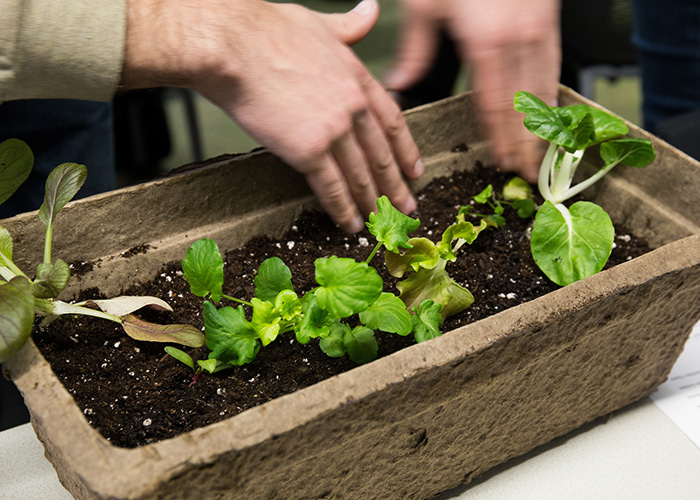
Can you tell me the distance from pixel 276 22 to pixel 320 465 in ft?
2.01

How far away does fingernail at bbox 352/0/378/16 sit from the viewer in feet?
3.68

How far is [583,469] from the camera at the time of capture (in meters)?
0.96

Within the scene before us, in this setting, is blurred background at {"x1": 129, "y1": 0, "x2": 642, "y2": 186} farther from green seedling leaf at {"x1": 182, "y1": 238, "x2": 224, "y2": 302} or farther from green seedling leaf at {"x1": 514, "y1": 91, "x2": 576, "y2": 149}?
green seedling leaf at {"x1": 514, "y1": 91, "x2": 576, "y2": 149}

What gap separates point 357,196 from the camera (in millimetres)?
1071

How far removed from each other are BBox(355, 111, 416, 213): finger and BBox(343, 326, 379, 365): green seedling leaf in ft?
1.09

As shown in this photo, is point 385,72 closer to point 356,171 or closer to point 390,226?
point 356,171

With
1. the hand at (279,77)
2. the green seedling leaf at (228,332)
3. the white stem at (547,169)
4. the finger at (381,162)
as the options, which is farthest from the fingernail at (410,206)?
the green seedling leaf at (228,332)

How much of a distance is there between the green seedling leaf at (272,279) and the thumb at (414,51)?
46 cm

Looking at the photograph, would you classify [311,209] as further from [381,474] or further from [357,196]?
[381,474]

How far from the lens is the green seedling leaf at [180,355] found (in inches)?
32.9

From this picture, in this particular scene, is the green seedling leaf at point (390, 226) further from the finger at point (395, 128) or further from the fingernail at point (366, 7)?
the fingernail at point (366, 7)

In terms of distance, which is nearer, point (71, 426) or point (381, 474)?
point (71, 426)

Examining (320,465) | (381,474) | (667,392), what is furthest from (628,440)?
(320,465)

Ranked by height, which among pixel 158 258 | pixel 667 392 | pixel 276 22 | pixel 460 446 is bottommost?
pixel 667 392
